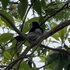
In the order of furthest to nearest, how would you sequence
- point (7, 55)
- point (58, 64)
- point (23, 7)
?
point (7, 55), point (58, 64), point (23, 7)

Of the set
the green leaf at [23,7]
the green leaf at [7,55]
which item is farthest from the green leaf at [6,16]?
the green leaf at [7,55]

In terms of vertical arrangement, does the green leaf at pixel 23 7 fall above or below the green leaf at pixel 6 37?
above

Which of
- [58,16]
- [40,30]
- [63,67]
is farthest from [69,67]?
[58,16]

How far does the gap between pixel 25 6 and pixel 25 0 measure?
0.02 metres

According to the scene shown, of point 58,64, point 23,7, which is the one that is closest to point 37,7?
point 23,7

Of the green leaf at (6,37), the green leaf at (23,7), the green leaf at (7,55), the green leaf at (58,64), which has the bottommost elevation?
the green leaf at (58,64)

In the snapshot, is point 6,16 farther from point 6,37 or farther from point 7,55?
point 7,55

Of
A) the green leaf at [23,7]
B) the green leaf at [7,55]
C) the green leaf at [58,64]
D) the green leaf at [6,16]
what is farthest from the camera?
the green leaf at [7,55]

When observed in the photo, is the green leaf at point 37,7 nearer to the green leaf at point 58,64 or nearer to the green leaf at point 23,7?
the green leaf at point 23,7

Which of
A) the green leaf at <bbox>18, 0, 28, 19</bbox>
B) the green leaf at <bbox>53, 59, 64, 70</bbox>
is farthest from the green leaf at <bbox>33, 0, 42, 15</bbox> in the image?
the green leaf at <bbox>53, 59, 64, 70</bbox>

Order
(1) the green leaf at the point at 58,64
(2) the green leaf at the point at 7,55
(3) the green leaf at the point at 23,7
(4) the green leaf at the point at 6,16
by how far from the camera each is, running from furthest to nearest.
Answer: (2) the green leaf at the point at 7,55, (1) the green leaf at the point at 58,64, (3) the green leaf at the point at 23,7, (4) the green leaf at the point at 6,16

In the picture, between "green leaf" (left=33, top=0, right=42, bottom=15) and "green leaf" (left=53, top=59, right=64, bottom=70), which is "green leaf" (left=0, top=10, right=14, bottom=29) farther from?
"green leaf" (left=53, top=59, right=64, bottom=70)

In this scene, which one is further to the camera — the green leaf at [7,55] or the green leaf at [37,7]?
the green leaf at [7,55]

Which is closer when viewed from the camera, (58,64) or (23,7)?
(23,7)
